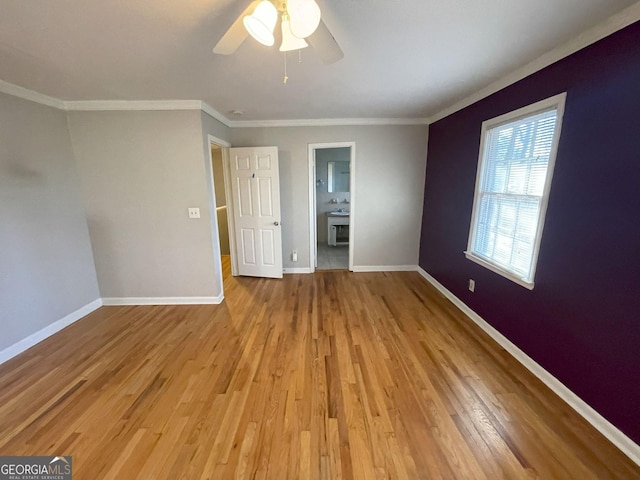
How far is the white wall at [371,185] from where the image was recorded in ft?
12.8

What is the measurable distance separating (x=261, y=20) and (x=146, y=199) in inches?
104

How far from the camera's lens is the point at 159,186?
2.96 m

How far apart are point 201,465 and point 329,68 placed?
Answer: 2.77 metres

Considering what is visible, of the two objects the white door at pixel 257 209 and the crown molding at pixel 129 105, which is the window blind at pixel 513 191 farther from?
the crown molding at pixel 129 105

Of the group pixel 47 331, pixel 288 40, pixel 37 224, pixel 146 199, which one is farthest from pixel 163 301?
pixel 288 40

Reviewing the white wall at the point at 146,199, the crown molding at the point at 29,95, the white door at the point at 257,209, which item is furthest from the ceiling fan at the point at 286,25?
the white door at the point at 257,209

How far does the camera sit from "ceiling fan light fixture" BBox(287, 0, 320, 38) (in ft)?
3.35

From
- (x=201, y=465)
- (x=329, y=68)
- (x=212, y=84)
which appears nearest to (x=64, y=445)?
(x=201, y=465)

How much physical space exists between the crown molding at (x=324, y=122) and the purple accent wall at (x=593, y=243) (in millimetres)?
1684

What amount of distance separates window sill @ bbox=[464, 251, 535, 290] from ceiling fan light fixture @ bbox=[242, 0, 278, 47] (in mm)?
2458

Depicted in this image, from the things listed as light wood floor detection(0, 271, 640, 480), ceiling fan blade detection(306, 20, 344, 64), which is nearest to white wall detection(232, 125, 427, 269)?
light wood floor detection(0, 271, 640, 480)

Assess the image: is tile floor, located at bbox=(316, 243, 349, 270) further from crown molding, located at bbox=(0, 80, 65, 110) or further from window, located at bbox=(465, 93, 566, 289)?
crown molding, located at bbox=(0, 80, 65, 110)

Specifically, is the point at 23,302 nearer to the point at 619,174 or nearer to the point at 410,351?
the point at 410,351

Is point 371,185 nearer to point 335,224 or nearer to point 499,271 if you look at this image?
point 335,224
